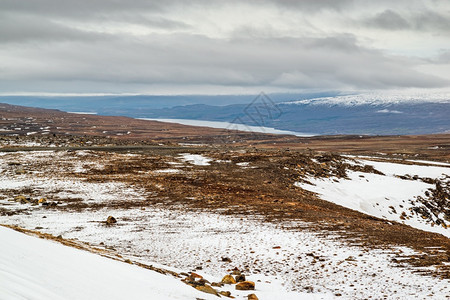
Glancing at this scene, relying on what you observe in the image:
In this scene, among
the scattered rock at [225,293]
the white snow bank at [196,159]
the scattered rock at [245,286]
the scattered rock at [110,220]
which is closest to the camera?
the scattered rock at [225,293]

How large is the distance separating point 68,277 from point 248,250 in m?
7.81

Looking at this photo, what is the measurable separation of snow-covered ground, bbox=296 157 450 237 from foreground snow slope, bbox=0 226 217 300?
18.4m

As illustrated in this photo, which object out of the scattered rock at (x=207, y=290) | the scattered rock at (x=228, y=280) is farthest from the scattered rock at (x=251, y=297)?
the scattered rock at (x=228, y=280)

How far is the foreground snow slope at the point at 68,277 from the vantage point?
241 inches

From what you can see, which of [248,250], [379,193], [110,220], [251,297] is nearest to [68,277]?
[251,297]

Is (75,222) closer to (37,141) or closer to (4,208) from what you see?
(4,208)

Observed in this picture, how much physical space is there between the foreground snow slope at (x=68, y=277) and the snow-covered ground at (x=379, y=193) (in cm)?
1836

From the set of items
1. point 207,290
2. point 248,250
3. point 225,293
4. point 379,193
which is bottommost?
point 379,193

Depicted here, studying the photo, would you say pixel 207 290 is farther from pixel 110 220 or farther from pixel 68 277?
pixel 110 220

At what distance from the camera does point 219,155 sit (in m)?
39.1

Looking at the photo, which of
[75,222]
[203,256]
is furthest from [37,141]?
[203,256]

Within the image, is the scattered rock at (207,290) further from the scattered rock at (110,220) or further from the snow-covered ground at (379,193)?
the snow-covered ground at (379,193)

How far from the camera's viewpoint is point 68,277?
24.2ft

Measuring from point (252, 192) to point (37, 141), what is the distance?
135 ft
